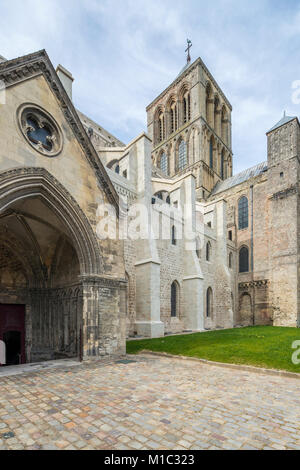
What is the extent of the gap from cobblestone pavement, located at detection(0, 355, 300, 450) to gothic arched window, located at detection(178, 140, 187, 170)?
36.3 metres

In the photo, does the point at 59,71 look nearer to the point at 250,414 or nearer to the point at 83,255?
the point at 83,255

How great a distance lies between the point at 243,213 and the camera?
107 feet

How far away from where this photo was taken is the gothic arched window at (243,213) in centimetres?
3206

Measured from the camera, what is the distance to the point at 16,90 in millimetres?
8039

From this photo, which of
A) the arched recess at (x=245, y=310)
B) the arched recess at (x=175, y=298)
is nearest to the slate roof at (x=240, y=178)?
the arched recess at (x=245, y=310)

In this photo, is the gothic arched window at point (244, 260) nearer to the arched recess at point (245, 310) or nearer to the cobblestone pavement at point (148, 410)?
the arched recess at point (245, 310)

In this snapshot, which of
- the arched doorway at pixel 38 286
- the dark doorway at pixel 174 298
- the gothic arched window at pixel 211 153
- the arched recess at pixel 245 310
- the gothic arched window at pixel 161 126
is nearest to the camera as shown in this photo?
the arched doorway at pixel 38 286

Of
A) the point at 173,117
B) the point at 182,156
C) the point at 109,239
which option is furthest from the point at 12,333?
the point at 173,117

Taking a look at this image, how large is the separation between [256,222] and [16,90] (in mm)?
27721

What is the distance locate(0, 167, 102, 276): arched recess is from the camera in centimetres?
738

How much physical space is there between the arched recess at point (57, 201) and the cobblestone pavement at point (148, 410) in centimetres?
358

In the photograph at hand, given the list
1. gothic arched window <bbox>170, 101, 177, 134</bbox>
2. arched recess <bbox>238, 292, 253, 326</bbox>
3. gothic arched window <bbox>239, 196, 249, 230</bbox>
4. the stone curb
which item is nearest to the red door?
the stone curb

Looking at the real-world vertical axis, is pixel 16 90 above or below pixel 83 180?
above
